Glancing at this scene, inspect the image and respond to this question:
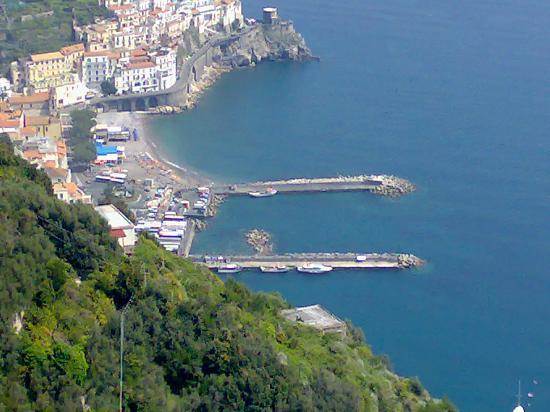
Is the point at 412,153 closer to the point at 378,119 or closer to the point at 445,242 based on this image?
the point at 378,119

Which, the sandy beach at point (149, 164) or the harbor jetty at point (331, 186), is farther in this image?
the sandy beach at point (149, 164)

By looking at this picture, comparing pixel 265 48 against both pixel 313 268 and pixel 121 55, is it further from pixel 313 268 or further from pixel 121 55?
pixel 313 268

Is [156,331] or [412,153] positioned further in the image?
[412,153]

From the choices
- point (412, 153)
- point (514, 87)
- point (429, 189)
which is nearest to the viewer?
point (429, 189)

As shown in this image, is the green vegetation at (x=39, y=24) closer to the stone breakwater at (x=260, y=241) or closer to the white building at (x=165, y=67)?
the white building at (x=165, y=67)

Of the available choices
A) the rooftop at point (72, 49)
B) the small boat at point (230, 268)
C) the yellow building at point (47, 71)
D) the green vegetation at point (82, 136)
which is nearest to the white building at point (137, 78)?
the rooftop at point (72, 49)

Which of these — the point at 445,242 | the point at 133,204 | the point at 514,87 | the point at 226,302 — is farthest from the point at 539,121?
the point at 226,302
